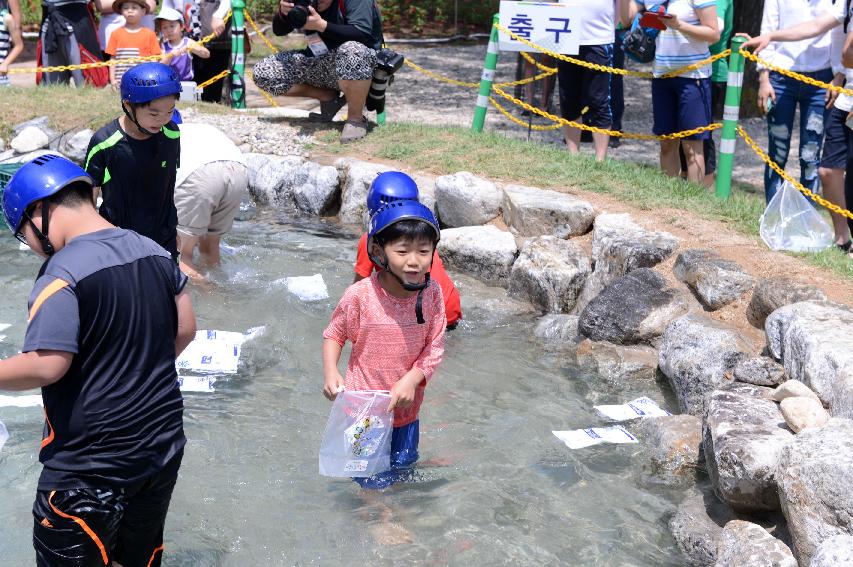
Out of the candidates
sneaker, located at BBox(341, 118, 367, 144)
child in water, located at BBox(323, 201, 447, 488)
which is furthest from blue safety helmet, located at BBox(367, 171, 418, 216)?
sneaker, located at BBox(341, 118, 367, 144)

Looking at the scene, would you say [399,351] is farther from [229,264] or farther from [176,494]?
[229,264]

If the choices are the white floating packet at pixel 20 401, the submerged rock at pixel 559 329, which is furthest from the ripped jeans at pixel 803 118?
the white floating packet at pixel 20 401

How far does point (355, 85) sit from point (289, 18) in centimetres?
86

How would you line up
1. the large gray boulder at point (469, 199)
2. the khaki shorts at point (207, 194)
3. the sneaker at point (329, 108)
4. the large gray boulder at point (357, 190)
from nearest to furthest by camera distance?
1. the khaki shorts at point (207, 194)
2. the large gray boulder at point (469, 199)
3. the large gray boulder at point (357, 190)
4. the sneaker at point (329, 108)

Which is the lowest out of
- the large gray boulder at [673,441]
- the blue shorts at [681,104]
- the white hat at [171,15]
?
the large gray boulder at [673,441]

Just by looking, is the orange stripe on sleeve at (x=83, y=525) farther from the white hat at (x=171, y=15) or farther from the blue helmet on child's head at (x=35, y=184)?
the white hat at (x=171, y=15)

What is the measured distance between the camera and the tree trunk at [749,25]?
1260 cm

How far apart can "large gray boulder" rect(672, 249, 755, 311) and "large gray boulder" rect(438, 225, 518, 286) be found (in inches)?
57.3

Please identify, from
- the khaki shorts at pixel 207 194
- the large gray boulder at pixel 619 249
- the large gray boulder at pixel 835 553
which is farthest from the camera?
the large gray boulder at pixel 619 249

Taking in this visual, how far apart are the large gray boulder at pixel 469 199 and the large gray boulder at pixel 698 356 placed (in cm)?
242

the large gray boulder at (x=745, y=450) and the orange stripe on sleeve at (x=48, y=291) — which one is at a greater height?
the orange stripe on sleeve at (x=48, y=291)

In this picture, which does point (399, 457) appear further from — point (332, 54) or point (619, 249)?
point (332, 54)

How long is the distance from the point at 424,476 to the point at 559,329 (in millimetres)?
2133

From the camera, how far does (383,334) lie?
394 cm
